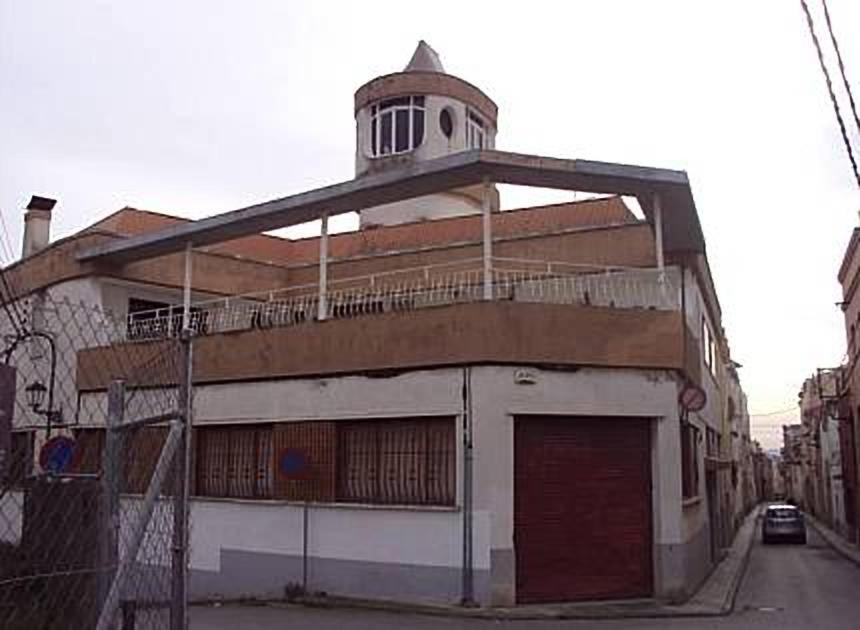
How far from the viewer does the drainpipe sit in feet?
47.0

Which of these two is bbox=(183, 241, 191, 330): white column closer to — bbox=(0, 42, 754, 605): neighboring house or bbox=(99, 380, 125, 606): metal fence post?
bbox=(0, 42, 754, 605): neighboring house

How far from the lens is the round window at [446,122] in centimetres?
3345

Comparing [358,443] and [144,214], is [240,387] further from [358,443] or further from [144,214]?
[144,214]

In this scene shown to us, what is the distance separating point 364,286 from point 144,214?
5.90 m

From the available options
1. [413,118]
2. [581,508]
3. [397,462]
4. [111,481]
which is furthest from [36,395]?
[413,118]

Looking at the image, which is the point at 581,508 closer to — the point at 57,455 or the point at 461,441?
the point at 461,441

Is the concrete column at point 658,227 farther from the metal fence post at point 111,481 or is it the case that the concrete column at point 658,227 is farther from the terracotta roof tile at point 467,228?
the metal fence post at point 111,481

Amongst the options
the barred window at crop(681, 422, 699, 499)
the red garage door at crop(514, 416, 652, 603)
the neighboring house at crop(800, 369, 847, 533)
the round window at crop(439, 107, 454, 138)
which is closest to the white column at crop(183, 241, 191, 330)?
the red garage door at crop(514, 416, 652, 603)

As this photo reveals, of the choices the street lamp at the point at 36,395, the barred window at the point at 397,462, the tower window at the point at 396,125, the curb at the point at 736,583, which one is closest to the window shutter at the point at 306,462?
the barred window at the point at 397,462

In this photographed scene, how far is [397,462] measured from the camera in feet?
51.1

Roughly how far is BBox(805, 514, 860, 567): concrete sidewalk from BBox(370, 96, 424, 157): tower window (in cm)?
1759

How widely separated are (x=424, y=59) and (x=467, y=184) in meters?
23.5

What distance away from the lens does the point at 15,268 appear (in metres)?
24.9

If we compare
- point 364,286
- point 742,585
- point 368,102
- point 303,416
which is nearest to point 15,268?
point 364,286
